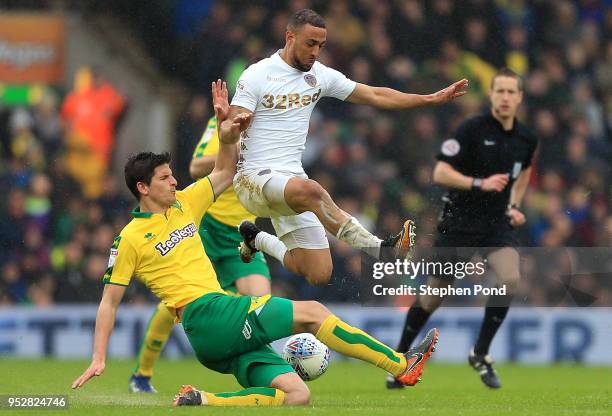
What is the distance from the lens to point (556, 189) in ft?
45.4

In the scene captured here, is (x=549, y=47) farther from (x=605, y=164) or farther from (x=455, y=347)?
(x=455, y=347)

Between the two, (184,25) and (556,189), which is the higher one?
(184,25)

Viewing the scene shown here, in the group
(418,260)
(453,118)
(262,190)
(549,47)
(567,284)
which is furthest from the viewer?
(549,47)

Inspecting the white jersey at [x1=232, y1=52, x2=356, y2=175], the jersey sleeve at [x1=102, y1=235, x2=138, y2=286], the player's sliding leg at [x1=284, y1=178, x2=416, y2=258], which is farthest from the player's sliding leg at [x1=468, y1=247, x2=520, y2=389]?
the jersey sleeve at [x1=102, y1=235, x2=138, y2=286]

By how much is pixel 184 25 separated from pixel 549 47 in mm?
4477

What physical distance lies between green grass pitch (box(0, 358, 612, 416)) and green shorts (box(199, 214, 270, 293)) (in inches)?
33.8

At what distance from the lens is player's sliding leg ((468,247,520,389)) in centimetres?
990

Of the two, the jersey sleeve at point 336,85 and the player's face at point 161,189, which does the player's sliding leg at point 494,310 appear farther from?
the player's face at point 161,189

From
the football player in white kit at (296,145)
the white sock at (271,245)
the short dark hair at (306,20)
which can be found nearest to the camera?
the football player in white kit at (296,145)

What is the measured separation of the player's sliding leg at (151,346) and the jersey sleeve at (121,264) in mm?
2020

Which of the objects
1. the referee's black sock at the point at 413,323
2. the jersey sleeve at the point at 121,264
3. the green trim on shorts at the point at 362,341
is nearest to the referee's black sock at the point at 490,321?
the referee's black sock at the point at 413,323

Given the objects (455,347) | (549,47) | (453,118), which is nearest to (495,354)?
(455,347)

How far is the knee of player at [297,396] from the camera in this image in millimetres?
7660

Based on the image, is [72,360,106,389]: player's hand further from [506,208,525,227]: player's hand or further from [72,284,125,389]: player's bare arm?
[506,208,525,227]: player's hand
